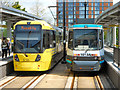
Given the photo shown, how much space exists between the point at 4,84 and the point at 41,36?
11.3 ft

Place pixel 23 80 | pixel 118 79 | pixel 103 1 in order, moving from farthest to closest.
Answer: pixel 103 1 < pixel 23 80 < pixel 118 79

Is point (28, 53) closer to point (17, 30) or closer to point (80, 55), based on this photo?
point (17, 30)

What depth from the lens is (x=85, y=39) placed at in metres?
12.3

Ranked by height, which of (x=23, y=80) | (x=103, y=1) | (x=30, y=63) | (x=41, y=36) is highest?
(x=103, y=1)

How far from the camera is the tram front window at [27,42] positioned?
12125mm

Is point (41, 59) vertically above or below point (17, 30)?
below

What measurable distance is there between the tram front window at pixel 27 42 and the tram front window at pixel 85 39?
2062 millimetres

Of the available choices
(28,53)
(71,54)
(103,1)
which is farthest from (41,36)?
(103,1)

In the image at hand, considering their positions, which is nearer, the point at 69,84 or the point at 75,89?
the point at 75,89

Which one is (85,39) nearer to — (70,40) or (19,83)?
(70,40)

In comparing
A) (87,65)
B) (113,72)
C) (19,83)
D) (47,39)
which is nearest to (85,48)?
(87,65)

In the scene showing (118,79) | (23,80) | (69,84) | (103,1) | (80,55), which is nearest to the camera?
(118,79)

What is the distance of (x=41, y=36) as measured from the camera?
40.2ft

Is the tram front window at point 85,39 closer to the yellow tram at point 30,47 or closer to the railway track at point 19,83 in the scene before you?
the yellow tram at point 30,47
